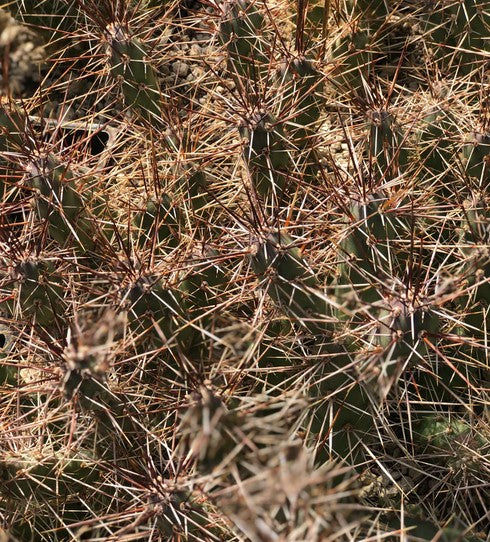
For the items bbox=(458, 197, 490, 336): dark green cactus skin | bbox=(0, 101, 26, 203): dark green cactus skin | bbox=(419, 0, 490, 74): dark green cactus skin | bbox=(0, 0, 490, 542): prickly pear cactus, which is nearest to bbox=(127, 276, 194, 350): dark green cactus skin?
bbox=(0, 0, 490, 542): prickly pear cactus

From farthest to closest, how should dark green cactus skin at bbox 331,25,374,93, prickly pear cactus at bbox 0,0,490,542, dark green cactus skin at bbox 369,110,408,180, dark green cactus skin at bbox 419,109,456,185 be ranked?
dark green cactus skin at bbox 331,25,374,93 < dark green cactus skin at bbox 419,109,456,185 < dark green cactus skin at bbox 369,110,408,180 < prickly pear cactus at bbox 0,0,490,542

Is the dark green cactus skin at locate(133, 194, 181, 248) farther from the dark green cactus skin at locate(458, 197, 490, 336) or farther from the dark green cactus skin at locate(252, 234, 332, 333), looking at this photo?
the dark green cactus skin at locate(458, 197, 490, 336)

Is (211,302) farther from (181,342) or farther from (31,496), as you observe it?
(31,496)

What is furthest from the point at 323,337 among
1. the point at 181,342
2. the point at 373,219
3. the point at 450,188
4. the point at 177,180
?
the point at 450,188

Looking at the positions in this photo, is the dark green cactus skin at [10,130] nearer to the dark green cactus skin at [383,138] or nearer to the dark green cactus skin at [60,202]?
the dark green cactus skin at [60,202]

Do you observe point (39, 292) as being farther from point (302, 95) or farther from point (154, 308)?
point (302, 95)

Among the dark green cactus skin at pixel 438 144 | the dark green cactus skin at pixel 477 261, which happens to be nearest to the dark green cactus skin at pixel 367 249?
the dark green cactus skin at pixel 477 261
